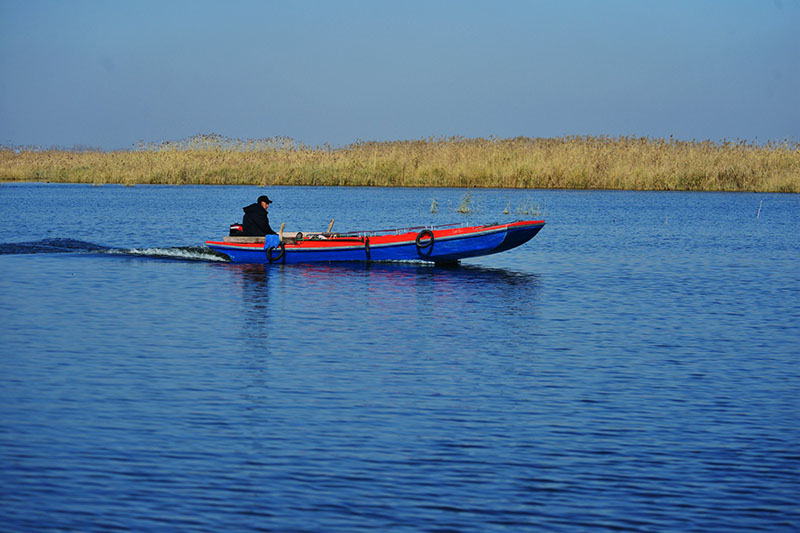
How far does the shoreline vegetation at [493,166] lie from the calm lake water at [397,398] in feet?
90.0

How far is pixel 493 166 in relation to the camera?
52.8 meters

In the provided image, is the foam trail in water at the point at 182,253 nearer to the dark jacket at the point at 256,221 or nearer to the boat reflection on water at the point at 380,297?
the boat reflection on water at the point at 380,297

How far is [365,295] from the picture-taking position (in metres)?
20.2

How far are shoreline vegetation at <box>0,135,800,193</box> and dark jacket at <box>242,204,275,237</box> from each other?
27.9 m

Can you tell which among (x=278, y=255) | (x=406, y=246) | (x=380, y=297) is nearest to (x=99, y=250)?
(x=278, y=255)

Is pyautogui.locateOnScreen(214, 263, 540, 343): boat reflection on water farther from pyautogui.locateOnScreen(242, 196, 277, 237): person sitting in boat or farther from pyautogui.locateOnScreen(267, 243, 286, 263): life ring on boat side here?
pyautogui.locateOnScreen(242, 196, 277, 237): person sitting in boat

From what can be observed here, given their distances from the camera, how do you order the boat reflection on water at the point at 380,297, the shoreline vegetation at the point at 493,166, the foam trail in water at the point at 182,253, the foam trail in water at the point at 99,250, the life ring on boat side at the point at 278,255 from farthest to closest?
1. the shoreline vegetation at the point at 493,166
2. the foam trail in water at the point at 99,250
3. the foam trail in water at the point at 182,253
4. the life ring on boat side at the point at 278,255
5. the boat reflection on water at the point at 380,297

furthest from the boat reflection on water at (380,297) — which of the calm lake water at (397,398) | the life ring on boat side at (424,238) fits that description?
the life ring on boat side at (424,238)

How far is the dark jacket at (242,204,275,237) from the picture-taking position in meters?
25.8

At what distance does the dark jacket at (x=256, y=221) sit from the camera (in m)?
25.8

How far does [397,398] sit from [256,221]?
15.3 metres

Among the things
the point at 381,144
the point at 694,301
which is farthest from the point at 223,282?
the point at 381,144

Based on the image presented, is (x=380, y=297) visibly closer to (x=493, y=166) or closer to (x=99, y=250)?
(x=99, y=250)

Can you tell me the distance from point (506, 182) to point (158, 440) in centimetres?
4411
